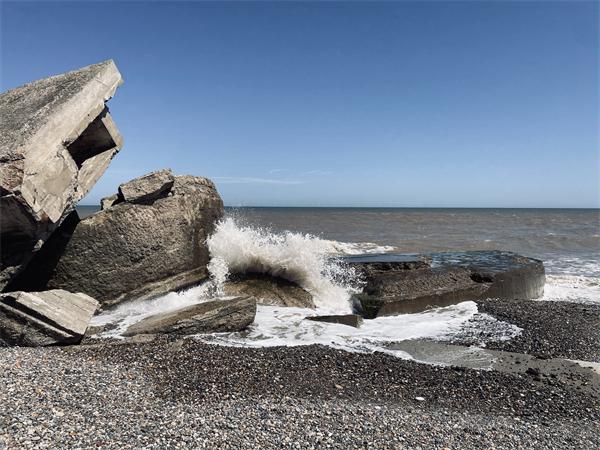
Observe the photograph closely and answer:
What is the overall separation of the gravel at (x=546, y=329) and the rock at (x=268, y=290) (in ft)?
9.68

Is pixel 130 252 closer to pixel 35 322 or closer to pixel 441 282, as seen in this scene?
pixel 35 322

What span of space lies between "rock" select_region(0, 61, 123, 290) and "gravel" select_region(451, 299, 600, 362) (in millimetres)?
5738

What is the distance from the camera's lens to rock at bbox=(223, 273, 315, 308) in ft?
26.2

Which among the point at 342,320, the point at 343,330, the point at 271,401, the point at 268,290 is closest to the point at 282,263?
the point at 268,290

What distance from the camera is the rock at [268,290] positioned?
8000 millimetres

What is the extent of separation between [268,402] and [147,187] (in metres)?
4.67

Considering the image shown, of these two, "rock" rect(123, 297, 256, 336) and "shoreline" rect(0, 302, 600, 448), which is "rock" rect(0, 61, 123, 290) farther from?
"rock" rect(123, 297, 256, 336)

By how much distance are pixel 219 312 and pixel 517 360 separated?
152 inches

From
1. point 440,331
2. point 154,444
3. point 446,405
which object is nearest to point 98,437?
point 154,444

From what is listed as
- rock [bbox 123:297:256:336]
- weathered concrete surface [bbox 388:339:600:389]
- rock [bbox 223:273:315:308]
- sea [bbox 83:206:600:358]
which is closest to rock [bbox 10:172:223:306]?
sea [bbox 83:206:600:358]

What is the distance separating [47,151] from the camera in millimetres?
5488

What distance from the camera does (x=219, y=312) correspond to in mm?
6117

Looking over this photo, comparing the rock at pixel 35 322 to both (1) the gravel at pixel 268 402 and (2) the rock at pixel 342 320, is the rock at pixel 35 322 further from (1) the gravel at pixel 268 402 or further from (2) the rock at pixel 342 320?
(2) the rock at pixel 342 320

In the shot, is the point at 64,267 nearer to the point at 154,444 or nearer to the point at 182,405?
the point at 182,405
